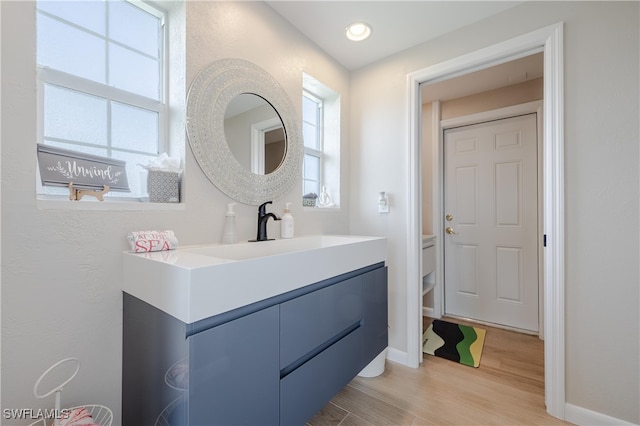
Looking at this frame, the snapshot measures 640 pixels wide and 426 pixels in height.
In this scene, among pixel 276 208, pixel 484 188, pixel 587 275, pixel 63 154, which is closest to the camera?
pixel 63 154

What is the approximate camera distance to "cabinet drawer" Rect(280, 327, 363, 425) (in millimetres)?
1033

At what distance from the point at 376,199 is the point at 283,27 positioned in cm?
134

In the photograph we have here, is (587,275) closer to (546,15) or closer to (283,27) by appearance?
(546,15)

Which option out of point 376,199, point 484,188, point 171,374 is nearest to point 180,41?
point 171,374

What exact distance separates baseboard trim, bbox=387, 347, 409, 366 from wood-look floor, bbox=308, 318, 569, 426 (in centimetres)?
4

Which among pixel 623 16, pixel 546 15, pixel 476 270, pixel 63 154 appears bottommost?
pixel 476 270

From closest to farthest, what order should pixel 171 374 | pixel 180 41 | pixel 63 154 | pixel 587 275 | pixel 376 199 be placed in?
pixel 171 374 → pixel 63 154 → pixel 180 41 → pixel 587 275 → pixel 376 199

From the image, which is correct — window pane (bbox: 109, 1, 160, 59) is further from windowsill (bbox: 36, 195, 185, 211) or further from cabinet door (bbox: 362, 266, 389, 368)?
cabinet door (bbox: 362, 266, 389, 368)

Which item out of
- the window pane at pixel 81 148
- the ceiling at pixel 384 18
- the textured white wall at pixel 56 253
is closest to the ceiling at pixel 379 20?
the ceiling at pixel 384 18

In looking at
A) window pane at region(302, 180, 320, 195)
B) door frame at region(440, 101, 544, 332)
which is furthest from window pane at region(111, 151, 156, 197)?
door frame at region(440, 101, 544, 332)

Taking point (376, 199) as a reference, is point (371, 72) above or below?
above

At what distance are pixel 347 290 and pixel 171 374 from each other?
2.56 ft

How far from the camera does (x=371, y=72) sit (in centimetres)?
222

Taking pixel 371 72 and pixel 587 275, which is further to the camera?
pixel 371 72
